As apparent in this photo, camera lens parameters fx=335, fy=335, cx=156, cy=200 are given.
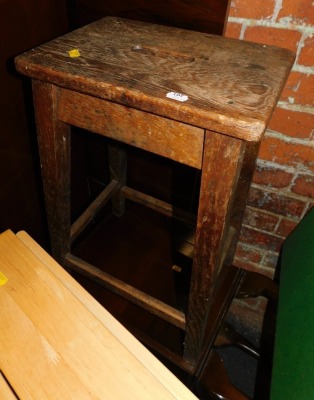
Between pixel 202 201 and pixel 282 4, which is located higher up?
pixel 282 4

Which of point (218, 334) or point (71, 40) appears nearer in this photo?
point (71, 40)

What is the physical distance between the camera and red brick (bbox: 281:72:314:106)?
0.98 metres

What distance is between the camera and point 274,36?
96 cm

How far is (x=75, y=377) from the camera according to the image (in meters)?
0.68

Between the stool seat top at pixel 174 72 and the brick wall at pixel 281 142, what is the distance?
0.43 ft

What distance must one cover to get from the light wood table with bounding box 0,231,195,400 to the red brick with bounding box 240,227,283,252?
80cm

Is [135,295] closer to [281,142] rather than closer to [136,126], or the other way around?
[136,126]

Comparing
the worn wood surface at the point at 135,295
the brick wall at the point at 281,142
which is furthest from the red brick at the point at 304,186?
the worn wood surface at the point at 135,295

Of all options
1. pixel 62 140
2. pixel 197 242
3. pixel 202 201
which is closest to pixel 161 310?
pixel 197 242

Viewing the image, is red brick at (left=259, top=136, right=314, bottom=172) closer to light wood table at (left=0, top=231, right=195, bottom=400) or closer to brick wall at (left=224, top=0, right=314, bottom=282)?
brick wall at (left=224, top=0, right=314, bottom=282)

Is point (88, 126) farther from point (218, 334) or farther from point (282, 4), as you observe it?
point (218, 334)

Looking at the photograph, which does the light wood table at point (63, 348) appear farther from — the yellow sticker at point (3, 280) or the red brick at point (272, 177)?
the red brick at point (272, 177)

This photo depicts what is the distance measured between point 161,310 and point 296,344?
1.26 feet

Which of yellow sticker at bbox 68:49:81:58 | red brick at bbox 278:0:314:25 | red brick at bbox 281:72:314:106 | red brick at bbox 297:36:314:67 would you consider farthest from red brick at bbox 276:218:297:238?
yellow sticker at bbox 68:49:81:58
